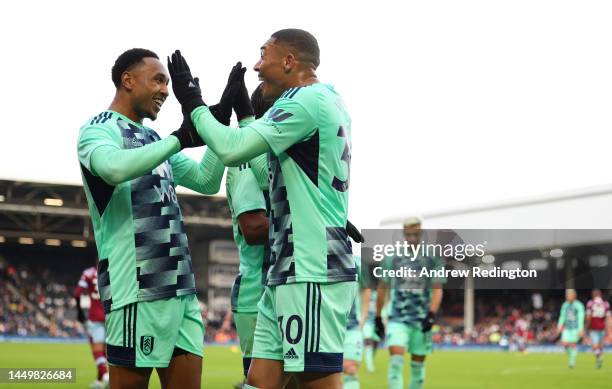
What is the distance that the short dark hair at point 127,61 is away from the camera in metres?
4.50

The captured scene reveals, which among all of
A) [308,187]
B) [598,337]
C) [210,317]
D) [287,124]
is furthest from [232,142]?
[210,317]

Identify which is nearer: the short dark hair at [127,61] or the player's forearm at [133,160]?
the player's forearm at [133,160]

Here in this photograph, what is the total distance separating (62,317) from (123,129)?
4049 cm

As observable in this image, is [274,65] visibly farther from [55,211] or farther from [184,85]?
[55,211]

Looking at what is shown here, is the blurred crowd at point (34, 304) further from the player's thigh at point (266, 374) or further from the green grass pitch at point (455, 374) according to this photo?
the player's thigh at point (266, 374)

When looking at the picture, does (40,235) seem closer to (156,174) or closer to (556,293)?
(556,293)

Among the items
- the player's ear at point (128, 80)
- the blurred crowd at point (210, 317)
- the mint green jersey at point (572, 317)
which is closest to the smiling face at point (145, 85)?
the player's ear at point (128, 80)

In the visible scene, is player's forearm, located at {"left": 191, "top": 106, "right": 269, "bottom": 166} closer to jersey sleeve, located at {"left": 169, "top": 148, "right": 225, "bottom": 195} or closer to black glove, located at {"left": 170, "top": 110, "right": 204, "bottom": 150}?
black glove, located at {"left": 170, "top": 110, "right": 204, "bottom": 150}

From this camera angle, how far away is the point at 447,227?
45719 mm

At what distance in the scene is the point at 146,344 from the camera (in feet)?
13.7

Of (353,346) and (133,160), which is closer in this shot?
(133,160)

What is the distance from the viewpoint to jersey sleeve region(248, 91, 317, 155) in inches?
146

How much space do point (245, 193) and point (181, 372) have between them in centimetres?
121

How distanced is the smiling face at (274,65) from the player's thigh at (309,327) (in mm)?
958
